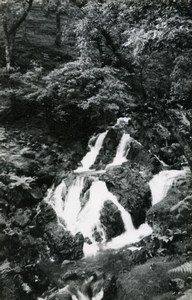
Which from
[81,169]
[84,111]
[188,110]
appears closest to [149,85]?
[188,110]

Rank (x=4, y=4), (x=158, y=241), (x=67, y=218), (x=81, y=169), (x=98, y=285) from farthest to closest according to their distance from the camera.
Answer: (x=4, y=4)
(x=81, y=169)
(x=67, y=218)
(x=158, y=241)
(x=98, y=285)

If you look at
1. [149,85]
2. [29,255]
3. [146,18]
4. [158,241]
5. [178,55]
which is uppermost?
[146,18]

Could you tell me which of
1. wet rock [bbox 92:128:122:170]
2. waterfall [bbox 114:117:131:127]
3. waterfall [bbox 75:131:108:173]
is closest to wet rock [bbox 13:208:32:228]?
waterfall [bbox 75:131:108:173]

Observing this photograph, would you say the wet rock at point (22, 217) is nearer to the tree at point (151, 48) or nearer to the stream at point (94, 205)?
the stream at point (94, 205)

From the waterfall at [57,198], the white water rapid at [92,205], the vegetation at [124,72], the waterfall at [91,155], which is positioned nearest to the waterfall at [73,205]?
the white water rapid at [92,205]

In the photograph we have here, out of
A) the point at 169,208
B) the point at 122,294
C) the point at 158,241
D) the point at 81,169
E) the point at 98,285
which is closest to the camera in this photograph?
the point at 122,294

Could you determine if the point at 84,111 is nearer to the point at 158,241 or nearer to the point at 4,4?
the point at 4,4

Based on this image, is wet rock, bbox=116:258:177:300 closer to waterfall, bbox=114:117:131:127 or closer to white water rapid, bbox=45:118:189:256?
white water rapid, bbox=45:118:189:256
